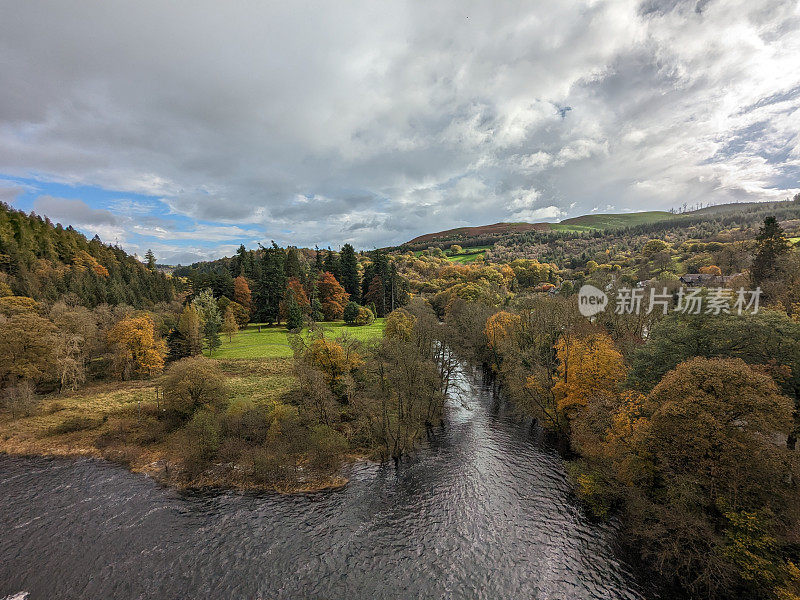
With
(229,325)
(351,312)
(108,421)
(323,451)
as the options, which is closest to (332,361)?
(323,451)

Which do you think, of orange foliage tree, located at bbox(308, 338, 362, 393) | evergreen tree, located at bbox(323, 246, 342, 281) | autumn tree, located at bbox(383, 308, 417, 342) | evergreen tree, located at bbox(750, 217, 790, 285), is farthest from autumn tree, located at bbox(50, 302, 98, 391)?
evergreen tree, located at bbox(750, 217, 790, 285)

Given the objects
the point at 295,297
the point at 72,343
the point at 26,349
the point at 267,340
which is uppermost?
the point at 295,297

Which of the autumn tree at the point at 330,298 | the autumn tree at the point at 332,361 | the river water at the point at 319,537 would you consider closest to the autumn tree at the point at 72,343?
the river water at the point at 319,537

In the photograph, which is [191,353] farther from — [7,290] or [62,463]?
[7,290]

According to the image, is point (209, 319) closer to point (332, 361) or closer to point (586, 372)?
point (332, 361)

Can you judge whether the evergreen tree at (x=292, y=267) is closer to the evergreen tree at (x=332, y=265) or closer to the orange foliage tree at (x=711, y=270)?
the evergreen tree at (x=332, y=265)

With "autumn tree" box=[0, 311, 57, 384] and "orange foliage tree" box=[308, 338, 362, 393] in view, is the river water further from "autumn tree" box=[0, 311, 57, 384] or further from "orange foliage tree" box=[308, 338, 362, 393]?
"autumn tree" box=[0, 311, 57, 384]
